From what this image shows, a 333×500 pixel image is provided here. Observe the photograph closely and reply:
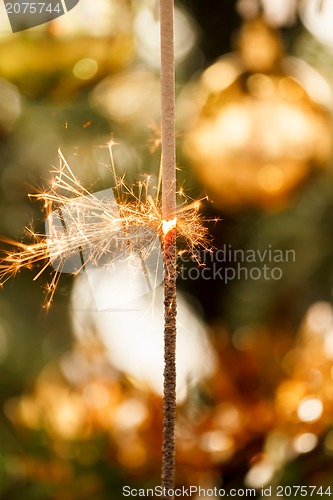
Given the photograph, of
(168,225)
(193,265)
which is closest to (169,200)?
(168,225)

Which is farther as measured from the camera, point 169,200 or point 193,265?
point 193,265

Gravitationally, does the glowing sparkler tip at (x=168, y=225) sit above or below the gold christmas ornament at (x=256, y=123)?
below

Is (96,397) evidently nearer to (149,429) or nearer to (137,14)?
(149,429)

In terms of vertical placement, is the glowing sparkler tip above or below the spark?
below

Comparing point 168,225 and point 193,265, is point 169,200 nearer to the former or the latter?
point 168,225

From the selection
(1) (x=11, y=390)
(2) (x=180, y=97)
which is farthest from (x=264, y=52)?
(1) (x=11, y=390)
